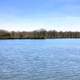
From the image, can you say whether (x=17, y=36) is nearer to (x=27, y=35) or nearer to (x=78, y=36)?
(x=27, y=35)

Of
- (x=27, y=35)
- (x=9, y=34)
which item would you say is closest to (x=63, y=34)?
(x=27, y=35)

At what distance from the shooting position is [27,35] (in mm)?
171375

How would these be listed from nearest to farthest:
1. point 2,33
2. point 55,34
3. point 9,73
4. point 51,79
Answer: point 51,79 → point 9,73 → point 2,33 → point 55,34

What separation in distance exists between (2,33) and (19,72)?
15261 cm

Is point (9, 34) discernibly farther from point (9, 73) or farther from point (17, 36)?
point (9, 73)

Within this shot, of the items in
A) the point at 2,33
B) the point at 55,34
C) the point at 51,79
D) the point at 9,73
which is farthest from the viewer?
the point at 55,34

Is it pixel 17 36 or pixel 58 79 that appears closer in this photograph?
pixel 58 79

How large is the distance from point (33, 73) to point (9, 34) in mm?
154173

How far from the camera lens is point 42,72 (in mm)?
17578

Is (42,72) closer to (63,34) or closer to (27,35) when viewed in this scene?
(27,35)

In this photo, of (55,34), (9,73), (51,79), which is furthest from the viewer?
(55,34)

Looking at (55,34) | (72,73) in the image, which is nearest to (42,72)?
(72,73)

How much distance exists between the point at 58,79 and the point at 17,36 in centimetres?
15631

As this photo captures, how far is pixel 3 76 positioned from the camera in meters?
15.9
